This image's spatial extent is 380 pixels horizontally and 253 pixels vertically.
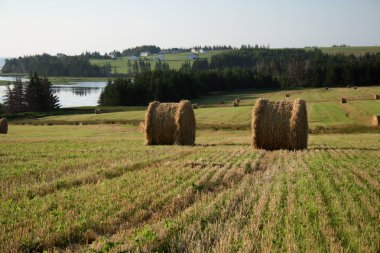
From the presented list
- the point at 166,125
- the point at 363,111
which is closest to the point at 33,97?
the point at 363,111

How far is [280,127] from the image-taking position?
20.9m

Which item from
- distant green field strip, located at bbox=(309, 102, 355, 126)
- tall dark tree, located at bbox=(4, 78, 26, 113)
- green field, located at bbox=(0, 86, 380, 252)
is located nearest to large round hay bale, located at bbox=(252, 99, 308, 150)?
green field, located at bbox=(0, 86, 380, 252)

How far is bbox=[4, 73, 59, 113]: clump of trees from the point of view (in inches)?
3548

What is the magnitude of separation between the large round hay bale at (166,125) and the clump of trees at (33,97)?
7191 centimetres

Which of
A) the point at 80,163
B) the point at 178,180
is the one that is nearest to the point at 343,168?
the point at 178,180

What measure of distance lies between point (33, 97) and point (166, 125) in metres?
74.4

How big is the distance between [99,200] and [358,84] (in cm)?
10889

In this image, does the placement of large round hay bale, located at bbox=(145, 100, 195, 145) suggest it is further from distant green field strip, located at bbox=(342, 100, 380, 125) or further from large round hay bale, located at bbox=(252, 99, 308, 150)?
distant green field strip, located at bbox=(342, 100, 380, 125)

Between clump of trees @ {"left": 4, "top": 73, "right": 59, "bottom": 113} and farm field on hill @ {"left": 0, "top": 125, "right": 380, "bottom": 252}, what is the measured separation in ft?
263

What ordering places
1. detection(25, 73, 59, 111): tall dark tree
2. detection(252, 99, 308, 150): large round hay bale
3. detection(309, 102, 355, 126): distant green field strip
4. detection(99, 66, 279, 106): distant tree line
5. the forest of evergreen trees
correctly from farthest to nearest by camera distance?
the forest of evergreen trees → detection(99, 66, 279, 106): distant tree line → detection(25, 73, 59, 111): tall dark tree → detection(309, 102, 355, 126): distant green field strip → detection(252, 99, 308, 150): large round hay bale

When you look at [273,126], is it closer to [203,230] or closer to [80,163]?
[80,163]

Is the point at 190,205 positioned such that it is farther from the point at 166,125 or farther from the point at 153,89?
the point at 153,89

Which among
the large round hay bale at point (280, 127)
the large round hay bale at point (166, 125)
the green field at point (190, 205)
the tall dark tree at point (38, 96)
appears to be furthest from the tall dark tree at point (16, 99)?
the green field at point (190, 205)

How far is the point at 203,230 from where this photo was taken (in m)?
7.23
